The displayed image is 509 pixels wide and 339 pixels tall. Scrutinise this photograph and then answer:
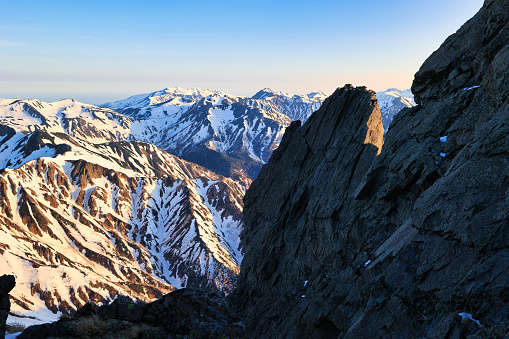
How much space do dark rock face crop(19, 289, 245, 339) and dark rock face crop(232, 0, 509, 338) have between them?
26.1ft

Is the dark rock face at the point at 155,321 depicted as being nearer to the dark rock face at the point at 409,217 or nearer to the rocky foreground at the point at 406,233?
the rocky foreground at the point at 406,233

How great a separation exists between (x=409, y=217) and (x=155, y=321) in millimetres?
18739

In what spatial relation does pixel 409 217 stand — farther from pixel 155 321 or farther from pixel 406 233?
pixel 155 321

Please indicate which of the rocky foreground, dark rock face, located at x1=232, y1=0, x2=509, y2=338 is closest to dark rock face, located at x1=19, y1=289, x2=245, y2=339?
the rocky foreground

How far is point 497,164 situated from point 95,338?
2092 centimetres

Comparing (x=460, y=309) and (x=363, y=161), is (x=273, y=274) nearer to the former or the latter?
(x=363, y=161)

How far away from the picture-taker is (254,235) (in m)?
53.9

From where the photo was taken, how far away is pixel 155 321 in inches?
642

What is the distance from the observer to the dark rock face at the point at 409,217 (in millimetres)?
14141

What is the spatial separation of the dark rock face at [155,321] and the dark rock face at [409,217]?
26.1ft

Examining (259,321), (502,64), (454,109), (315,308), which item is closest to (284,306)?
(259,321)

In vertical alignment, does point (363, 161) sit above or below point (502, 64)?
below

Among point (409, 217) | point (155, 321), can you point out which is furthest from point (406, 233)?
point (155, 321)

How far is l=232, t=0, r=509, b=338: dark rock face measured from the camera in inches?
557
